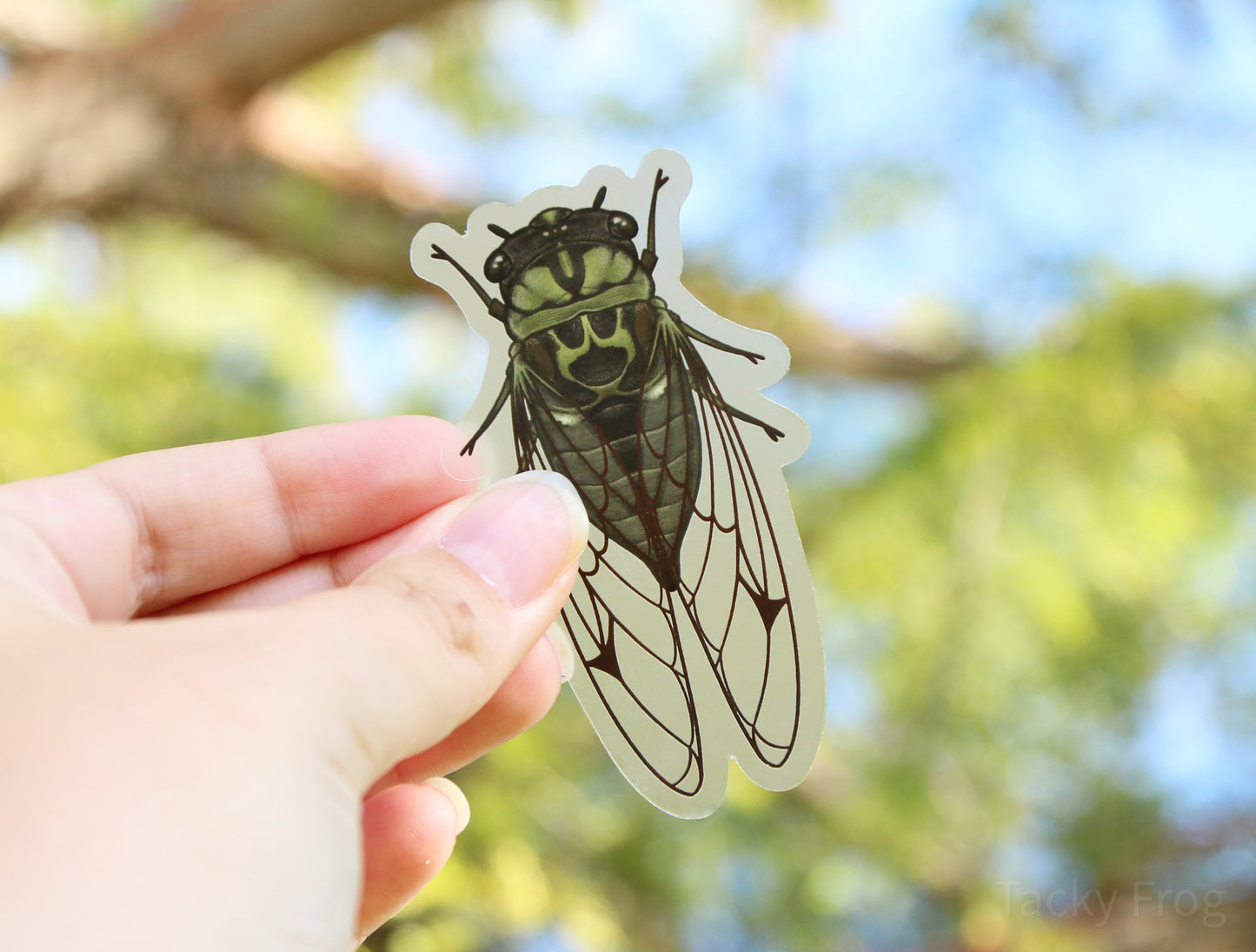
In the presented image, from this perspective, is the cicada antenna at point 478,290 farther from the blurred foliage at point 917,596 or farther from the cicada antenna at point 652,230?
the blurred foliage at point 917,596

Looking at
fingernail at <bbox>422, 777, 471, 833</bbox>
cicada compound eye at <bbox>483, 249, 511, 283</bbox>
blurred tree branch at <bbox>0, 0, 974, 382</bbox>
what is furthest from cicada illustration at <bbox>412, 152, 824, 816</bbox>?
blurred tree branch at <bbox>0, 0, 974, 382</bbox>

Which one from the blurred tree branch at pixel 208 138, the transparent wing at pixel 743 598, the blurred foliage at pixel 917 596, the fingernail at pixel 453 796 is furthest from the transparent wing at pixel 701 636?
the blurred tree branch at pixel 208 138

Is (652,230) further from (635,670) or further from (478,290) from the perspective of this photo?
(635,670)

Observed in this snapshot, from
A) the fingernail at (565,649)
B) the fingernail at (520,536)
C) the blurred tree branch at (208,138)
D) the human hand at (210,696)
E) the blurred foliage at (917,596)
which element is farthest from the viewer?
the blurred tree branch at (208,138)

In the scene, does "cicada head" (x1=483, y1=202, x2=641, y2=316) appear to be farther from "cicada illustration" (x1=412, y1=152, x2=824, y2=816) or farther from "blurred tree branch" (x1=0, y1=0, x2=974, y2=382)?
"blurred tree branch" (x1=0, y1=0, x2=974, y2=382)

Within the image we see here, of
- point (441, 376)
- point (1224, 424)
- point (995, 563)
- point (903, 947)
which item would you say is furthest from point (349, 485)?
point (903, 947)

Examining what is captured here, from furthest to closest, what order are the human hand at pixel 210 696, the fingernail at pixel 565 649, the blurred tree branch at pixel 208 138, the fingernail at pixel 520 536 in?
the blurred tree branch at pixel 208 138, the fingernail at pixel 565 649, the fingernail at pixel 520 536, the human hand at pixel 210 696

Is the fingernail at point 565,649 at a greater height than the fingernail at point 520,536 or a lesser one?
lesser

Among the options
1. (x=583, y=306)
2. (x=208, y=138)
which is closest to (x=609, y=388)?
(x=583, y=306)
